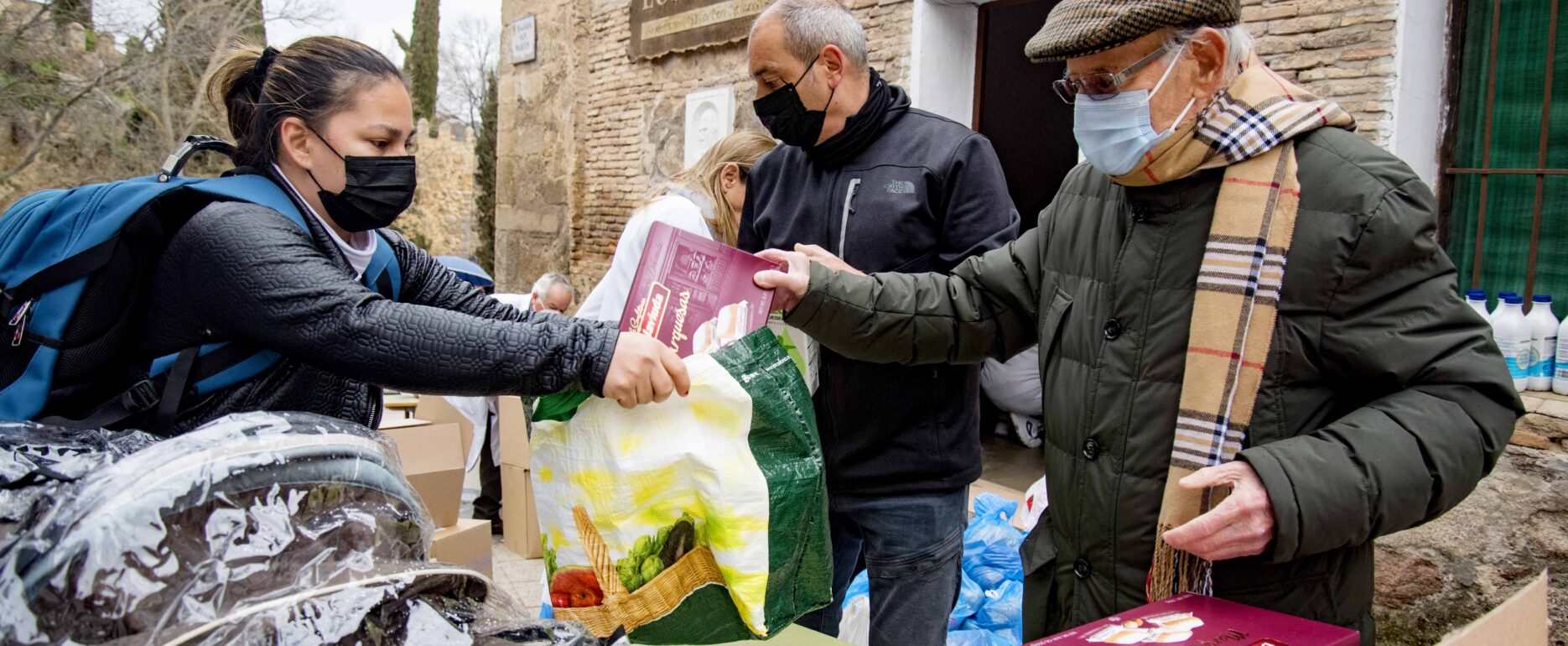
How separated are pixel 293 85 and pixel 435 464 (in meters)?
2.55

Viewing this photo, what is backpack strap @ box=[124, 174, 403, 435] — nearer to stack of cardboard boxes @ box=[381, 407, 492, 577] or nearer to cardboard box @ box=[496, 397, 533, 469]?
stack of cardboard boxes @ box=[381, 407, 492, 577]

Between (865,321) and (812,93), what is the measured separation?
70 cm

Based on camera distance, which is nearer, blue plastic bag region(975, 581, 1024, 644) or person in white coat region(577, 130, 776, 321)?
person in white coat region(577, 130, 776, 321)

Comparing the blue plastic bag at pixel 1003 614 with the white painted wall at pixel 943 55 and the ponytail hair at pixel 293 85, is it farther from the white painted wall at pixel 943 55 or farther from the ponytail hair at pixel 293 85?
the white painted wall at pixel 943 55

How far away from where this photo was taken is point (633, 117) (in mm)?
8828

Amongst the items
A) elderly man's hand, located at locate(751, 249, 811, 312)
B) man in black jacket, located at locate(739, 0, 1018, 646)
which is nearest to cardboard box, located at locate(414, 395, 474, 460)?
man in black jacket, located at locate(739, 0, 1018, 646)

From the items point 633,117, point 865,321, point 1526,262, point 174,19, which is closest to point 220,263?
point 865,321

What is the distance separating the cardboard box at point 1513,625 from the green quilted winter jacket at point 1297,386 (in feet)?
0.47

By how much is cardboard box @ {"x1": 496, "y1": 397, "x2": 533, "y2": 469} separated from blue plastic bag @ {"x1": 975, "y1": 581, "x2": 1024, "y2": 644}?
2.37m

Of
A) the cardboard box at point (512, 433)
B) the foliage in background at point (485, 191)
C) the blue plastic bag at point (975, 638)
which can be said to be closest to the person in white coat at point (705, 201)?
the blue plastic bag at point (975, 638)

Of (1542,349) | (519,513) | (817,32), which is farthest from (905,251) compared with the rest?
(519,513)

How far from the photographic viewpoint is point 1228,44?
1503mm

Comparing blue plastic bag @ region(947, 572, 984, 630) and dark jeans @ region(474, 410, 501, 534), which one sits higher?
blue plastic bag @ region(947, 572, 984, 630)

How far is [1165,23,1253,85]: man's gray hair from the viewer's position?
1499 mm
